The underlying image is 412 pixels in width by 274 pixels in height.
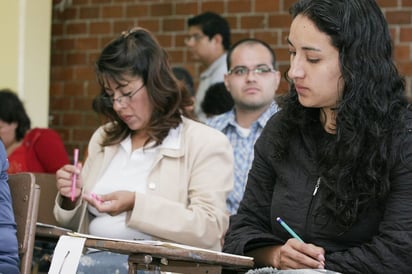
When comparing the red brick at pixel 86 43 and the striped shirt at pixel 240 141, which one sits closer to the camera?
the striped shirt at pixel 240 141

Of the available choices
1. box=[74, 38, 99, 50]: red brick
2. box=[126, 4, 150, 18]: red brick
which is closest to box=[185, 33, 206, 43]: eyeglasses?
box=[126, 4, 150, 18]: red brick

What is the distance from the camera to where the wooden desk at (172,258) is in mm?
2373

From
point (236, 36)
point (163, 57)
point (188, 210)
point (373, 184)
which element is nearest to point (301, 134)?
point (373, 184)

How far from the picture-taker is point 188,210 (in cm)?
328

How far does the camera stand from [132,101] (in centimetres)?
352

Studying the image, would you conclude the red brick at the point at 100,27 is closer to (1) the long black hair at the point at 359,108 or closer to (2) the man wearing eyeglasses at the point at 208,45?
(2) the man wearing eyeglasses at the point at 208,45

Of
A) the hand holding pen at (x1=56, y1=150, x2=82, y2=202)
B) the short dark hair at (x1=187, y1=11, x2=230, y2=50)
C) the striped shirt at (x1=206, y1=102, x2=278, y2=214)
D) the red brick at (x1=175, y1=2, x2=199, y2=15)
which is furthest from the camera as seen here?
the red brick at (x1=175, y1=2, x2=199, y2=15)

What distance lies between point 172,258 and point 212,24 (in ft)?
10.6

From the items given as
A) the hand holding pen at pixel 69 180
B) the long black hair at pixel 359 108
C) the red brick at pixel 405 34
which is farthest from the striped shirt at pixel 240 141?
the long black hair at pixel 359 108

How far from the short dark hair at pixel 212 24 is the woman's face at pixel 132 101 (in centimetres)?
195

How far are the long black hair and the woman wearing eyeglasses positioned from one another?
882 mm

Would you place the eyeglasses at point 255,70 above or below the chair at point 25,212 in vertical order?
above

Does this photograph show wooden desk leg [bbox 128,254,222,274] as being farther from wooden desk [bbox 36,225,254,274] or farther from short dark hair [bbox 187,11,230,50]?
short dark hair [bbox 187,11,230,50]

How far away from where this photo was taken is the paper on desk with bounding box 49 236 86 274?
8.42 ft
